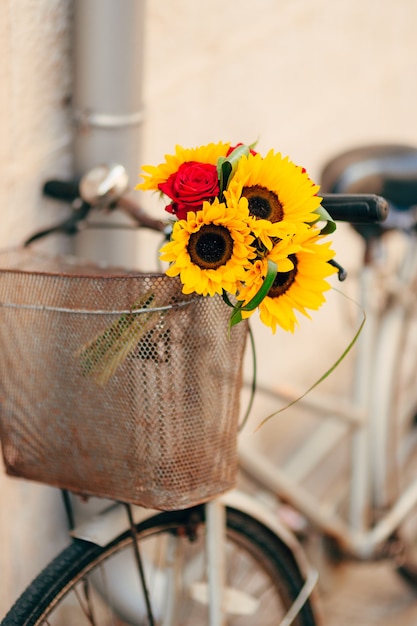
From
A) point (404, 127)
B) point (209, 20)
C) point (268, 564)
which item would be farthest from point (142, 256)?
point (404, 127)

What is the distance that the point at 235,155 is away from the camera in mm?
1208

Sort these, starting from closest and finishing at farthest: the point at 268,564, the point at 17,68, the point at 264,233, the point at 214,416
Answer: the point at 264,233 → the point at 214,416 → the point at 17,68 → the point at 268,564

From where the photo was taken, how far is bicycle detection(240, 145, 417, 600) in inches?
90.0

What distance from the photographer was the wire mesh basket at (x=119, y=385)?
4.28 ft

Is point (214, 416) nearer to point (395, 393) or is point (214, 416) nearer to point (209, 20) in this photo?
point (395, 393)

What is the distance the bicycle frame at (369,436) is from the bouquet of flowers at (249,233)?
1.12 metres

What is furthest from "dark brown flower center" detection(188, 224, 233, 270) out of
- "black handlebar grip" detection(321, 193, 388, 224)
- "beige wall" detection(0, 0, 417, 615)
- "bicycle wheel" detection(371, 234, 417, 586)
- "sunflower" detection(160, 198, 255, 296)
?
"bicycle wheel" detection(371, 234, 417, 586)

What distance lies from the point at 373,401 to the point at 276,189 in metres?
1.44

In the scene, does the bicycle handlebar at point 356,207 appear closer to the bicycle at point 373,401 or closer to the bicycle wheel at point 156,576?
the bicycle wheel at point 156,576

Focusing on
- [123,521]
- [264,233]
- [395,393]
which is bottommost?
[123,521]

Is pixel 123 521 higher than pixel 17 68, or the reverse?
pixel 17 68

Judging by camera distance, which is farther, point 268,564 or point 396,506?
point 396,506

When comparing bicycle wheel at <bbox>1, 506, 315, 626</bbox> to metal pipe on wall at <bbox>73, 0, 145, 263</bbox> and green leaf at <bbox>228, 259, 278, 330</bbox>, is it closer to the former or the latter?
green leaf at <bbox>228, 259, 278, 330</bbox>

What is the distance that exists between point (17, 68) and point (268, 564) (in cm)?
124
